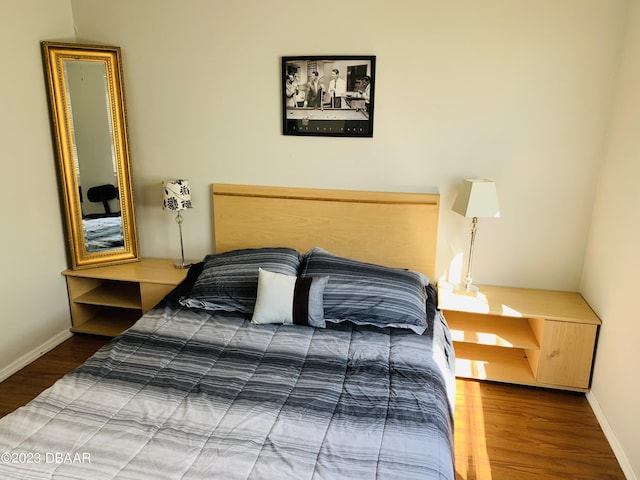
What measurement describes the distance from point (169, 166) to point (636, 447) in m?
2.96

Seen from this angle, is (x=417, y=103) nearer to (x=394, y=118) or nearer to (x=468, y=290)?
(x=394, y=118)

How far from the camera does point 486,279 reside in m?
2.96

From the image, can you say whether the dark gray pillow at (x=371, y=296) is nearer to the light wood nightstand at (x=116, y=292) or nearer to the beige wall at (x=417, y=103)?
the beige wall at (x=417, y=103)

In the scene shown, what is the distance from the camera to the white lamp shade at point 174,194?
3.01 m

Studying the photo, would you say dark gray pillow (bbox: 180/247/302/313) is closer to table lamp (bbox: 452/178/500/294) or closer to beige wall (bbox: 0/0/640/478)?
beige wall (bbox: 0/0/640/478)

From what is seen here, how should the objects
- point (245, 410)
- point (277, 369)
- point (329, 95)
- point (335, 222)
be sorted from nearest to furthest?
point (245, 410) < point (277, 369) < point (329, 95) < point (335, 222)

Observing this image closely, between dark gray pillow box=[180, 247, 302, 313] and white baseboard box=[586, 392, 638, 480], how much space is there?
1.71 meters

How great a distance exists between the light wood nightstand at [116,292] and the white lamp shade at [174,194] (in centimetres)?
43

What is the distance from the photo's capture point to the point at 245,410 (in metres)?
1.76

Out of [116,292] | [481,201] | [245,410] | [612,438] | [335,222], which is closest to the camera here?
[245,410]

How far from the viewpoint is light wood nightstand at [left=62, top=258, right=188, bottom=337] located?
301 cm

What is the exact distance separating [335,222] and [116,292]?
1603mm

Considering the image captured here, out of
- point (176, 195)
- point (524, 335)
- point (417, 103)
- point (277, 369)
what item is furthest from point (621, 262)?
point (176, 195)

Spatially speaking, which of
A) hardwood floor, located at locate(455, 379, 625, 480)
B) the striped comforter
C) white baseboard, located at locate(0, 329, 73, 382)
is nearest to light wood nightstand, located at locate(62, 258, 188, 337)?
white baseboard, located at locate(0, 329, 73, 382)
